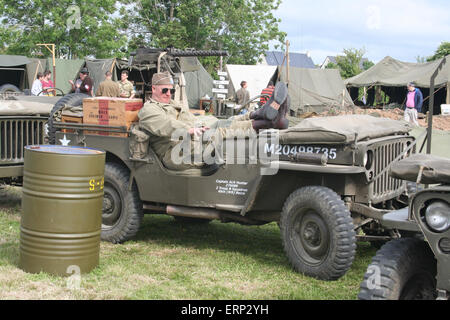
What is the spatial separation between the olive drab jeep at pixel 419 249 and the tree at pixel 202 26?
3141cm

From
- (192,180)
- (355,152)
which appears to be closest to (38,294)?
(192,180)

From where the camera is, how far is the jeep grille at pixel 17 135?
732 centimetres

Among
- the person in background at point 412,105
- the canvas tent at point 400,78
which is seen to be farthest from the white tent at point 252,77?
the person in background at point 412,105

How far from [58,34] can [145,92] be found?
52.0 feet

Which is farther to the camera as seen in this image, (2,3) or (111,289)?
(2,3)

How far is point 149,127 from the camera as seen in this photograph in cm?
579

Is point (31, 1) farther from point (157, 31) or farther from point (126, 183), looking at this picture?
point (126, 183)

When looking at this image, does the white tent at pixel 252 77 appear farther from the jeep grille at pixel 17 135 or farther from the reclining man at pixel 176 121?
the reclining man at pixel 176 121

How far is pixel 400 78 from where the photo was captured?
25234mm

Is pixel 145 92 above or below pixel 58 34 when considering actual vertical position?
below

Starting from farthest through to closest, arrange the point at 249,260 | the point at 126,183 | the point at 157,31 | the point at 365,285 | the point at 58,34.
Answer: the point at 157,31
the point at 58,34
the point at 126,183
the point at 249,260
the point at 365,285

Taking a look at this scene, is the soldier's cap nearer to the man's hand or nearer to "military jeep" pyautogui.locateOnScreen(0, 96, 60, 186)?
the man's hand

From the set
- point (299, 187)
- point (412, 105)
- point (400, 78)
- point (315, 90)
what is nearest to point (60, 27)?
point (315, 90)

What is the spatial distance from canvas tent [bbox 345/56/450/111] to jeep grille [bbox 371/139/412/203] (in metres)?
19.4
